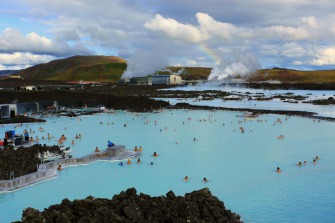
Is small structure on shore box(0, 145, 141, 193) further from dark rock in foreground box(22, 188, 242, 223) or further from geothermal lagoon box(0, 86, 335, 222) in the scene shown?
dark rock in foreground box(22, 188, 242, 223)

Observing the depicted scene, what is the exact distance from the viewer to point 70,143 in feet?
130

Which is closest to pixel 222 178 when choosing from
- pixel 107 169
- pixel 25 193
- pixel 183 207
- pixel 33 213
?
pixel 107 169

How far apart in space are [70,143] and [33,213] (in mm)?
26844

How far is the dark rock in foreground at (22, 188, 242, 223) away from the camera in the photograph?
13406 millimetres

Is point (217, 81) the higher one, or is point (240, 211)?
point (217, 81)

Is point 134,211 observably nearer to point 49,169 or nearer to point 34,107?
point 49,169

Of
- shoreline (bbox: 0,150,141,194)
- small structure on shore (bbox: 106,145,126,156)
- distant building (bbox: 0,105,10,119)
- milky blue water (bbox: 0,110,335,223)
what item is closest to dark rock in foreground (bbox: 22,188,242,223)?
milky blue water (bbox: 0,110,335,223)

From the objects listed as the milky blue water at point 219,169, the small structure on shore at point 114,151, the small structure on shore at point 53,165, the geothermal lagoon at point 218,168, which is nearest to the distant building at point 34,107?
the geothermal lagoon at point 218,168

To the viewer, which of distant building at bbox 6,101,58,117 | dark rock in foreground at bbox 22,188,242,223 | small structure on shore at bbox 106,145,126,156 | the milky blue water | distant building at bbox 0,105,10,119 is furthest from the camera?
distant building at bbox 6,101,58,117

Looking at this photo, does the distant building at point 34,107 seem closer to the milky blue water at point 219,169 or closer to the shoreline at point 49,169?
the milky blue water at point 219,169

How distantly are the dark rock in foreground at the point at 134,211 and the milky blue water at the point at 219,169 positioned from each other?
3514 mm

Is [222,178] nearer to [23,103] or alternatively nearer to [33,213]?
[33,213]

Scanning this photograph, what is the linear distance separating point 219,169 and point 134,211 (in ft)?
50.8

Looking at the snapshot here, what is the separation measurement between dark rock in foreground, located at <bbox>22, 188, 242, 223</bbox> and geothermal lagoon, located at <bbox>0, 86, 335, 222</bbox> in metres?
3.41
